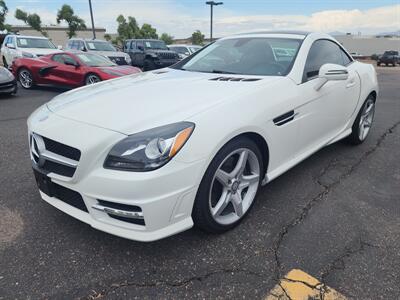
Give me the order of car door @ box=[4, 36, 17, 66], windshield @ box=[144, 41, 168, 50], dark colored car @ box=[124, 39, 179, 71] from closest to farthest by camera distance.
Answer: car door @ box=[4, 36, 17, 66], dark colored car @ box=[124, 39, 179, 71], windshield @ box=[144, 41, 168, 50]

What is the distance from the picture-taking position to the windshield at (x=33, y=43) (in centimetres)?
1311

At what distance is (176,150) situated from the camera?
2.04m

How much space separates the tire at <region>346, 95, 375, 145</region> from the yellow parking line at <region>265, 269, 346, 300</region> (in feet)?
9.44

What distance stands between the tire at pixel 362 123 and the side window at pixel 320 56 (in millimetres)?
760

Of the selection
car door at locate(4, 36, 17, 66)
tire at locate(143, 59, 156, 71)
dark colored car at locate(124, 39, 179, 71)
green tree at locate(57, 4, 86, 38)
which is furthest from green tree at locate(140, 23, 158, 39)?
car door at locate(4, 36, 17, 66)

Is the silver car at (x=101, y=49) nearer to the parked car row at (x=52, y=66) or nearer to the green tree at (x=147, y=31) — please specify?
the parked car row at (x=52, y=66)

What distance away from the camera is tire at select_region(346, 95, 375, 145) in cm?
442

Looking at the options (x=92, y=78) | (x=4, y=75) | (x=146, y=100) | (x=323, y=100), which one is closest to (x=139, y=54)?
(x=92, y=78)

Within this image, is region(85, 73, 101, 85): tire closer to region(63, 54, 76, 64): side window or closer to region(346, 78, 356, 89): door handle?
region(63, 54, 76, 64): side window

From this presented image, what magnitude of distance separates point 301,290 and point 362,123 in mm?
3228

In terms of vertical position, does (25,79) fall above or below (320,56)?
below

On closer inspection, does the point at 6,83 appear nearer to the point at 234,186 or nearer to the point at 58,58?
the point at 58,58

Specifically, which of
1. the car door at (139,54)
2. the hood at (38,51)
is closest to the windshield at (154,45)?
the car door at (139,54)

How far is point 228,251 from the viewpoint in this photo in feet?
7.88
